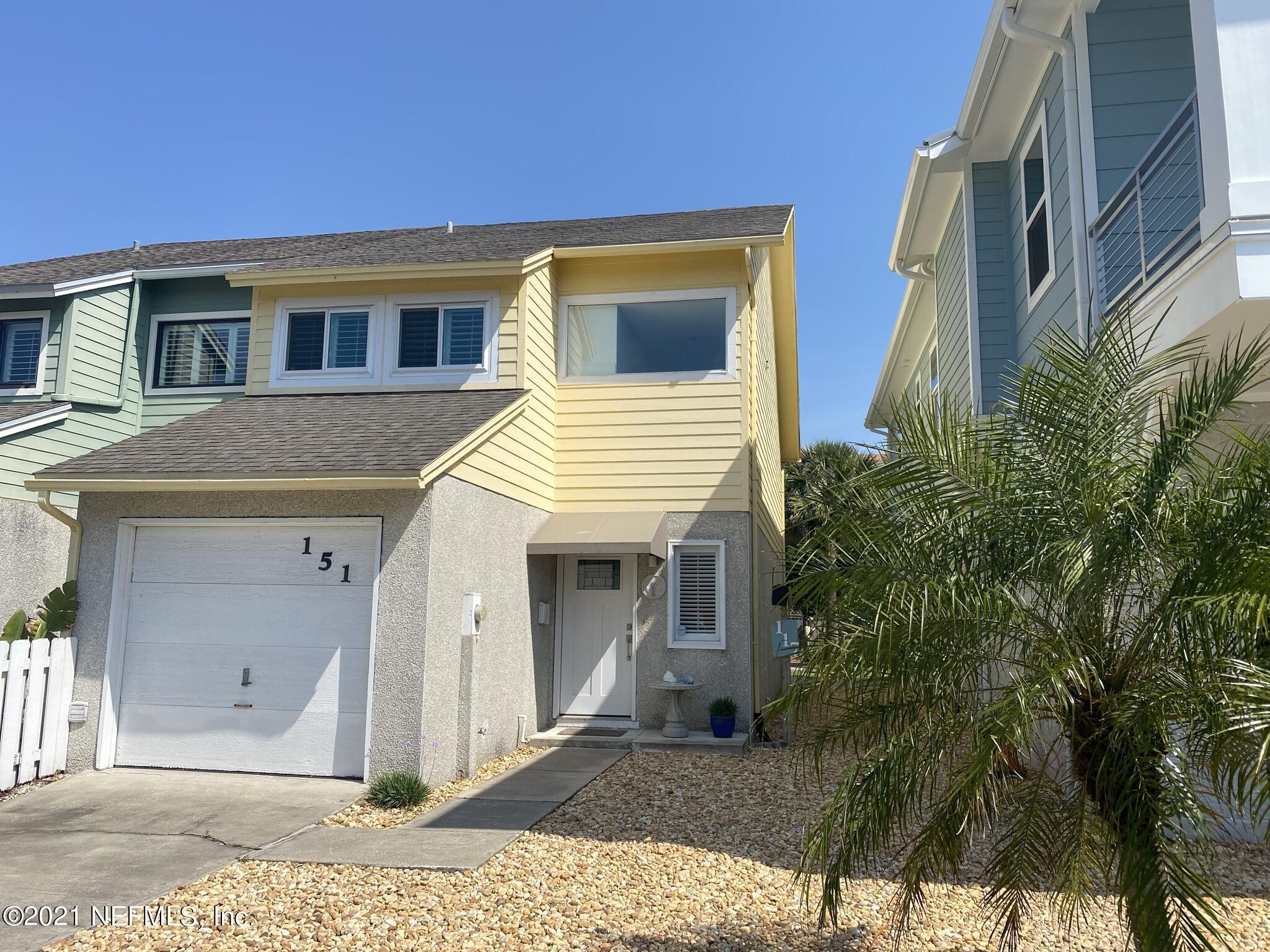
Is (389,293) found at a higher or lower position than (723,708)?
higher

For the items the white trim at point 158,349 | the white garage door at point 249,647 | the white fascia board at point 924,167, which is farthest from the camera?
the white trim at point 158,349

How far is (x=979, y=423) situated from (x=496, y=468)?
6249mm

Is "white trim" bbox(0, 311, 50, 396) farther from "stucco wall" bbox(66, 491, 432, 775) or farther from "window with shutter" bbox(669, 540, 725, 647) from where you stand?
"window with shutter" bbox(669, 540, 725, 647)

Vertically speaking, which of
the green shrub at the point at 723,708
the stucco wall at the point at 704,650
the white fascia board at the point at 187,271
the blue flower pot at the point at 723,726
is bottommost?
the blue flower pot at the point at 723,726

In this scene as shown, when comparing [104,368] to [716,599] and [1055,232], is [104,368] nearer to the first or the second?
[716,599]

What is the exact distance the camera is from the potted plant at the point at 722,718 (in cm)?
1052

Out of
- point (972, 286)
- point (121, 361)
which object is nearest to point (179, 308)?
point (121, 361)

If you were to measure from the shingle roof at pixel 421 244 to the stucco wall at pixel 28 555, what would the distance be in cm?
365

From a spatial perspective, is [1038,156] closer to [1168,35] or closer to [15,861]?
[1168,35]

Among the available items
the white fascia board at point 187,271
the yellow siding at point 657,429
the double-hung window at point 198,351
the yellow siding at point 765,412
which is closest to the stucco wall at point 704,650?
the yellow siding at point 657,429

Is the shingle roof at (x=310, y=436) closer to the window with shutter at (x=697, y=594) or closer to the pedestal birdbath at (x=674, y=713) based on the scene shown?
the window with shutter at (x=697, y=594)

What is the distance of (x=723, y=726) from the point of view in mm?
10516

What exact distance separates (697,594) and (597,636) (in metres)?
1.48

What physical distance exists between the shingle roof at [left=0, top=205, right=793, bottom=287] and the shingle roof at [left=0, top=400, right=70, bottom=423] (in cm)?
185
